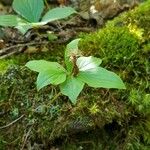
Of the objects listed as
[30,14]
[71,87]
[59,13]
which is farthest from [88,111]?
[30,14]

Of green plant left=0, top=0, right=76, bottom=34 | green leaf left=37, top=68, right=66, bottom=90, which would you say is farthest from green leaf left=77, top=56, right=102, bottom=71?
green plant left=0, top=0, right=76, bottom=34

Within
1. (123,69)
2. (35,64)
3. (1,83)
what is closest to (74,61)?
(35,64)

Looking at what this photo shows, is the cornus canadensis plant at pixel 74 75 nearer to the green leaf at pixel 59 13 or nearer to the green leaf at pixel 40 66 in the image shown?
the green leaf at pixel 40 66

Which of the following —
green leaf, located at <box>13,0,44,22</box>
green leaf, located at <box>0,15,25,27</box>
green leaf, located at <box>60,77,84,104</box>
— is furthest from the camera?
green leaf, located at <box>13,0,44,22</box>

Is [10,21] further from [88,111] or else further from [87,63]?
[88,111]

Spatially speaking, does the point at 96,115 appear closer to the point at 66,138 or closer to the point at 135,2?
the point at 66,138

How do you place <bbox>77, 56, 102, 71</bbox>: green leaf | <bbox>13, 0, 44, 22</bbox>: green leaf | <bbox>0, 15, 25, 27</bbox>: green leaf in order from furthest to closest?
<bbox>13, 0, 44, 22</bbox>: green leaf
<bbox>0, 15, 25, 27</bbox>: green leaf
<bbox>77, 56, 102, 71</bbox>: green leaf

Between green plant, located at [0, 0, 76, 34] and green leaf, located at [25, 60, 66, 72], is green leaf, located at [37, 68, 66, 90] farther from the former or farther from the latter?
green plant, located at [0, 0, 76, 34]
